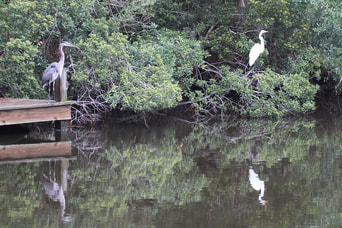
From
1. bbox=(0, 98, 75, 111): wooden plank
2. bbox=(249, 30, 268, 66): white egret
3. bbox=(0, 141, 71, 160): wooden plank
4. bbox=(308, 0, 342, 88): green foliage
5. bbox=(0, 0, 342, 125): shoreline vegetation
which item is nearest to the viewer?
bbox=(0, 141, 71, 160): wooden plank

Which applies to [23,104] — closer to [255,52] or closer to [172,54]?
[172,54]

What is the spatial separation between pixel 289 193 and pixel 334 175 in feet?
4.02

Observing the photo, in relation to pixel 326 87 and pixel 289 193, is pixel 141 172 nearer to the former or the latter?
pixel 289 193

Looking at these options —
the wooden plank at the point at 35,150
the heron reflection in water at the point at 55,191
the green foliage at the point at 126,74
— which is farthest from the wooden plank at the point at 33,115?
the heron reflection in water at the point at 55,191

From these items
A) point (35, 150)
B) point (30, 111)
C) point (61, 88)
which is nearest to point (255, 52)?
point (61, 88)

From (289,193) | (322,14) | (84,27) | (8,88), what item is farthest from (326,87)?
(289,193)

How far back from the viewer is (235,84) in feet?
43.1

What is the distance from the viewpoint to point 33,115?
10.4 m

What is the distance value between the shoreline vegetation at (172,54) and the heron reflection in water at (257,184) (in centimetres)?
387

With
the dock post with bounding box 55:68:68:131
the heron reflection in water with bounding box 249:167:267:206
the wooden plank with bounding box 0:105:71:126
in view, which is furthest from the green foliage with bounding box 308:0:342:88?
the heron reflection in water with bounding box 249:167:267:206

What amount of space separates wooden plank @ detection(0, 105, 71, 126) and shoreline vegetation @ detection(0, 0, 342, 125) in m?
0.97

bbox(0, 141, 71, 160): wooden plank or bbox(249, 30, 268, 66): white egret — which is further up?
bbox(249, 30, 268, 66): white egret

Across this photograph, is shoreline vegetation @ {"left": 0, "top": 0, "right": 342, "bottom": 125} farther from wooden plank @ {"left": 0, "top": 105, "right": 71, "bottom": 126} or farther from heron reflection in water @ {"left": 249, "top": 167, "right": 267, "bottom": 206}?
heron reflection in water @ {"left": 249, "top": 167, "right": 267, "bottom": 206}

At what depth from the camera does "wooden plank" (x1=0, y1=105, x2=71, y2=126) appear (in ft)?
33.4
